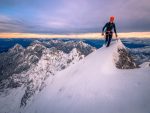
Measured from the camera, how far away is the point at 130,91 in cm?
2114

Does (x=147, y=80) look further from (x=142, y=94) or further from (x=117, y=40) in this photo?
(x=117, y=40)

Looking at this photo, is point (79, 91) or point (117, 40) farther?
point (117, 40)

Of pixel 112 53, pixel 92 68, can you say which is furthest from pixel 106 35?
pixel 92 68

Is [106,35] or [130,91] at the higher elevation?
[106,35]

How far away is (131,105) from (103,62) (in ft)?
30.3

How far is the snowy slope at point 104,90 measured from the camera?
20.2 metres

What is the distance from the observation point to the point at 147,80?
70.4ft

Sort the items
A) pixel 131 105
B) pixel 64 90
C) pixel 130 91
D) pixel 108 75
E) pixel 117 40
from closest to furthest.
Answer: pixel 131 105
pixel 130 91
pixel 108 75
pixel 64 90
pixel 117 40

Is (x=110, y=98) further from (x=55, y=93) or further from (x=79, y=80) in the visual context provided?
(x=55, y=93)

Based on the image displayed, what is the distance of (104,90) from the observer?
23109mm

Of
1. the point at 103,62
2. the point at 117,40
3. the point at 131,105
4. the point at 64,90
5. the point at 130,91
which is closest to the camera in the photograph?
the point at 131,105

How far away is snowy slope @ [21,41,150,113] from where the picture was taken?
66.1ft

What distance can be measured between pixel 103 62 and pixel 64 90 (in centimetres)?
720

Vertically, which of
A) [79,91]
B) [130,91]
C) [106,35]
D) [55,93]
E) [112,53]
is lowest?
[55,93]
